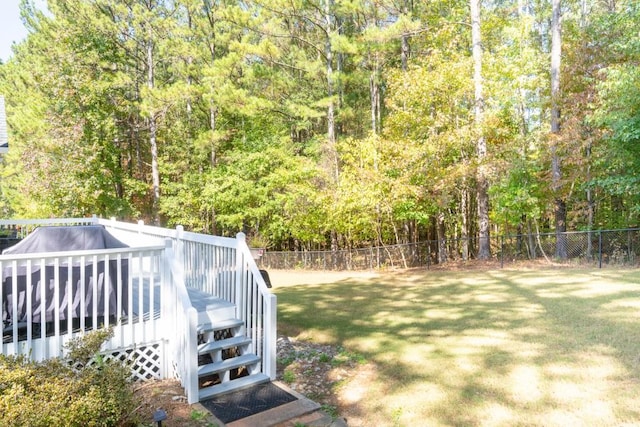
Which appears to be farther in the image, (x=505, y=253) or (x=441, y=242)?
(x=441, y=242)

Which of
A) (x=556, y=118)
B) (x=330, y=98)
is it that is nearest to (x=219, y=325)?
(x=330, y=98)

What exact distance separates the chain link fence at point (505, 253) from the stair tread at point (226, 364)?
9.60 metres

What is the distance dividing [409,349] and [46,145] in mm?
15736

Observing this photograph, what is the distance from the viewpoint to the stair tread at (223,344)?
4.16m

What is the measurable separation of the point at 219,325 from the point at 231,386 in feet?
2.27

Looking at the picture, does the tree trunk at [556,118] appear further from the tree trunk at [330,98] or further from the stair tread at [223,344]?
the stair tread at [223,344]

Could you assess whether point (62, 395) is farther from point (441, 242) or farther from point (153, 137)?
point (153, 137)

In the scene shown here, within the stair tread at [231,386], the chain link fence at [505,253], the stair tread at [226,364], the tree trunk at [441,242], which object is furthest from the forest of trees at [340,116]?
the stair tread at [231,386]

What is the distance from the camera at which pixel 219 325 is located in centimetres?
438

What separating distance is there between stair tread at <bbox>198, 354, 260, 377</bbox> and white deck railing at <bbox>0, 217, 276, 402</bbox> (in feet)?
0.38

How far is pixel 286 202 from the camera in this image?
1565cm

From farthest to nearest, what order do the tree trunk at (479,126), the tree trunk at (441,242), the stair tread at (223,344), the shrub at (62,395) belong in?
1. the tree trunk at (441,242)
2. the tree trunk at (479,126)
3. the stair tread at (223,344)
4. the shrub at (62,395)

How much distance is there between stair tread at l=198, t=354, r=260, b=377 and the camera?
12.8 feet

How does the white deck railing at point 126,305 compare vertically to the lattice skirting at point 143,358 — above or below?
above
